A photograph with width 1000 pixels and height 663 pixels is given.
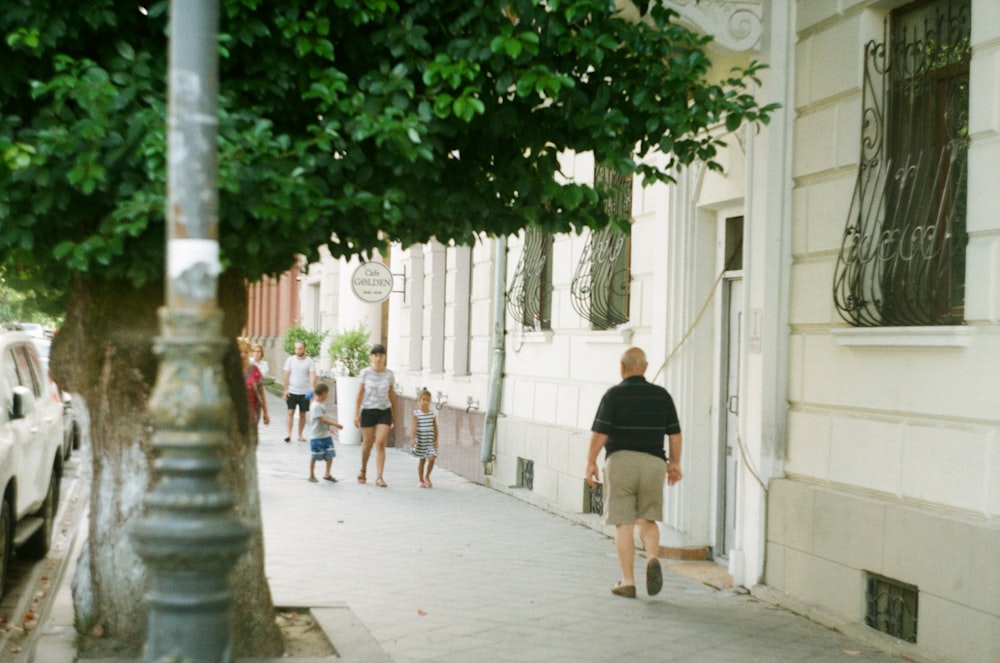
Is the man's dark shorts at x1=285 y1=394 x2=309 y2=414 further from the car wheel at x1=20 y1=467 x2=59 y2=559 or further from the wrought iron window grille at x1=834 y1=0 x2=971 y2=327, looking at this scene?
the wrought iron window grille at x1=834 y1=0 x2=971 y2=327

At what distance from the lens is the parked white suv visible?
32.2 feet

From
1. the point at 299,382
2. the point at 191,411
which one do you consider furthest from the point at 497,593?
the point at 299,382

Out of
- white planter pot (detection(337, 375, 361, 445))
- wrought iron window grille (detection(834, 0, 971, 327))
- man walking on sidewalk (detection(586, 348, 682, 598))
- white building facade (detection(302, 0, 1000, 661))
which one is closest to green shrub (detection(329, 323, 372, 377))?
white planter pot (detection(337, 375, 361, 445))

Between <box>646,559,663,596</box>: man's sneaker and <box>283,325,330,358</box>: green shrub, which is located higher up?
<box>283,325,330,358</box>: green shrub

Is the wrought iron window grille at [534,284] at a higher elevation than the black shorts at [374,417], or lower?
higher

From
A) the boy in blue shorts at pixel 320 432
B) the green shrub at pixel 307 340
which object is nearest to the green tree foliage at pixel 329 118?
the boy in blue shorts at pixel 320 432

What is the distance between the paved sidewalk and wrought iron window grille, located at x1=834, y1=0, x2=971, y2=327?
82.5 inches

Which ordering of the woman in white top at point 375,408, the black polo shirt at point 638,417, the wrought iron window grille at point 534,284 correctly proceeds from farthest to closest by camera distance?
the woman in white top at point 375,408, the wrought iron window grille at point 534,284, the black polo shirt at point 638,417

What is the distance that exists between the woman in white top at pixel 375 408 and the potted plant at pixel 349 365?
21.0 ft

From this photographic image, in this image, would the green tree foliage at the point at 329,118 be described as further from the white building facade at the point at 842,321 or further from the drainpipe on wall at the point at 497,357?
the drainpipe on wall at the point at 497,357

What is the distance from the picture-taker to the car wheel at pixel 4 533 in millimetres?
9484

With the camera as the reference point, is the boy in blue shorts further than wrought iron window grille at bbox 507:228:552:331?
Yes

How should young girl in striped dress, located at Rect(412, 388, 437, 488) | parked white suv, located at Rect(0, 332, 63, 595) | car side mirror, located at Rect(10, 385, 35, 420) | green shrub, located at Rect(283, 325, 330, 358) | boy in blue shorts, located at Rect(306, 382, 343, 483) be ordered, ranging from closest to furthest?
parked white suv, located at Rect(0, 332, 63, 595)
car side mirror, located at Rect(10, 385, 35, 420)
boy in blue shorts, located at Rect(306, 382, 343, 483)
young girl in striped dress, located at Rect(412, 388, 437, 488)
green shrub, located at Rect(283, 325, 330, 358)

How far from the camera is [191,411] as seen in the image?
4012 millimetres
